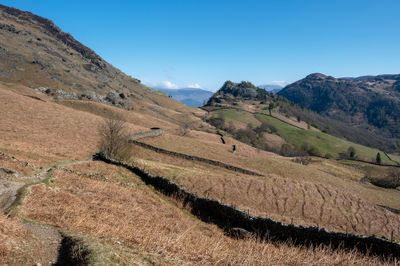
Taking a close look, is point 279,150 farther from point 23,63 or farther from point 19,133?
point 19,133

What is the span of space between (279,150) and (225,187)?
417ft

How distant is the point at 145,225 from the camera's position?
64.8 ft

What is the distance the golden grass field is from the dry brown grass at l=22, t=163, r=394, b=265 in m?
0.05

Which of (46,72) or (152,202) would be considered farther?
(46,72)

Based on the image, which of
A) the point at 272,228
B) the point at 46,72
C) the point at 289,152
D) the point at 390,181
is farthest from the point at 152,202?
the point at 289,152

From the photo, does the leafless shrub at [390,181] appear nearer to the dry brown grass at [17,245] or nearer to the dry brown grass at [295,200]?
the dry brown grass at [295,200]

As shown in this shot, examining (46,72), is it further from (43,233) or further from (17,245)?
(17,245)

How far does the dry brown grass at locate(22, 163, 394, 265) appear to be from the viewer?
11.6 meters

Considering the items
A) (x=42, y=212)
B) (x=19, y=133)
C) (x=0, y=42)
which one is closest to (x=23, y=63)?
(x=0, y=42)

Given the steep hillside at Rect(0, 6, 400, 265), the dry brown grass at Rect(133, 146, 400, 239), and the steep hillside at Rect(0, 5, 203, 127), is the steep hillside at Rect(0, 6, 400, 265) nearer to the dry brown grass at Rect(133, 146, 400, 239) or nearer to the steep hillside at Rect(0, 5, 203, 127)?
the dry brown grass at Rect(133, 146, 400, 239)

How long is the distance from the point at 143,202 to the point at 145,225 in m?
9.14

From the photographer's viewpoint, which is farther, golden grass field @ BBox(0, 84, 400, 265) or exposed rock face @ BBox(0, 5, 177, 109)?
exposed rock face @ BBox(0, 5, 177, 109)

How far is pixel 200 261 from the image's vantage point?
11086mm

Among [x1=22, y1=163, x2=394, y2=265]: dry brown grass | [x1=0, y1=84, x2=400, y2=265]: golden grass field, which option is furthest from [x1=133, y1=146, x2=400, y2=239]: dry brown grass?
[x1=22, y1=163, x2=394, y2=265]: dry brown grass
